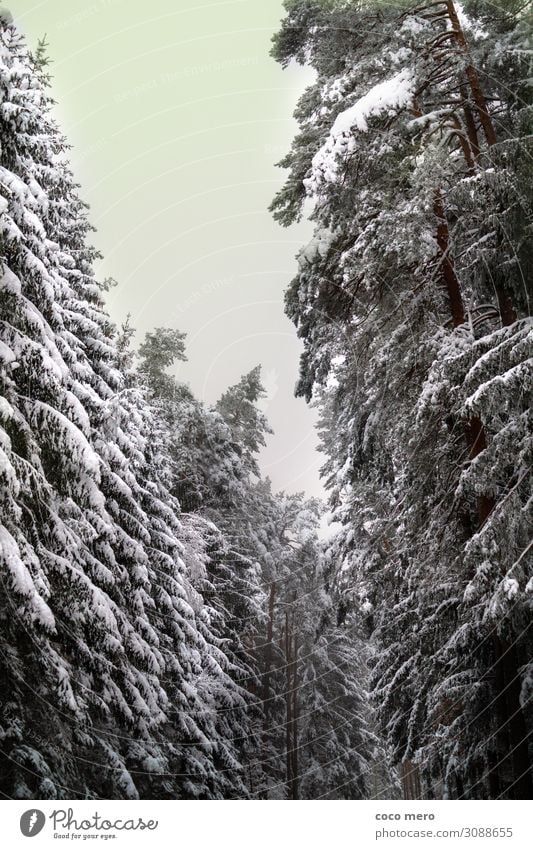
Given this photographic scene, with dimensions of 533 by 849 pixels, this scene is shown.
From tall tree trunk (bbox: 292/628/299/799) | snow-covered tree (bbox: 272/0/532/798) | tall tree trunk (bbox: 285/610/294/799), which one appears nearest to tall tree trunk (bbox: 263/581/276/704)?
tall tree trunk (bbox: 285/610/294/799)

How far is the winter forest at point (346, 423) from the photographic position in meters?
5.19

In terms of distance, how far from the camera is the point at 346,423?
36.1 feet

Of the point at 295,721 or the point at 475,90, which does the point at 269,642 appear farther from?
the point at 475,90

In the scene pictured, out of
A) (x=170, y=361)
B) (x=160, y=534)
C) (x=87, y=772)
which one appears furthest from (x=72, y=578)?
(x=170, y=361)
